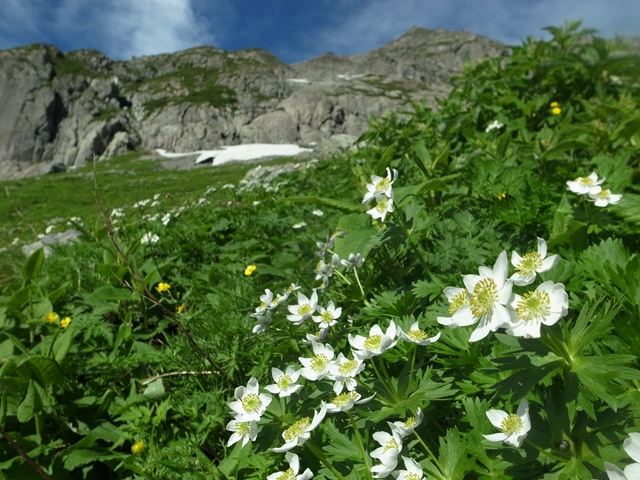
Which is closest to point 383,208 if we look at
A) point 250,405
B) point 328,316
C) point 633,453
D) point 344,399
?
point 328,316

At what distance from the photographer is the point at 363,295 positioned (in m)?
2.04

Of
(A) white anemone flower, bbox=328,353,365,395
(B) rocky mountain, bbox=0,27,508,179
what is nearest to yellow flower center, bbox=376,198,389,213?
(A) white anemone flower, bbox=328,353,365,395

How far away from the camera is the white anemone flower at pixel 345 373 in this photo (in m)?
1.34

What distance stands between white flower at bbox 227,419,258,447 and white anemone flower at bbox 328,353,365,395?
0.32 meters

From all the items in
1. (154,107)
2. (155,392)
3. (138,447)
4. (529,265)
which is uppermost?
(154,107)

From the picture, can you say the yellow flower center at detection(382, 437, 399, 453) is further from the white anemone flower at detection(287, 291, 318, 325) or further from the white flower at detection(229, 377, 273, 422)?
the white anemone flower at detection(287, 291, 318, 325)

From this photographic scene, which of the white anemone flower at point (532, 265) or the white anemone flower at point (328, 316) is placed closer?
the white anemone flower at point (532, 265)

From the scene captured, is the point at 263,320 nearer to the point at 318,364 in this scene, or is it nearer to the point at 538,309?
the point at 318,364

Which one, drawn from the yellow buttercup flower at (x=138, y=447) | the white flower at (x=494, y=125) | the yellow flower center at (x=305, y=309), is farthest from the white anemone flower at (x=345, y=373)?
the white flower at (x=494, y=125)

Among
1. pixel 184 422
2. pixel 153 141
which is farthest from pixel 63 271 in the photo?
pixel 153 141

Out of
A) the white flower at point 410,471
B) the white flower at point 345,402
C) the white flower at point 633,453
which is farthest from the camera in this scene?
the white flower at point 345,402

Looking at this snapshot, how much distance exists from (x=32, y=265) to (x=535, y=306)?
14.0ft

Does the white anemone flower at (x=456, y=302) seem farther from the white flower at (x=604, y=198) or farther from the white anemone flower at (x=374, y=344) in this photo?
the white flower at (x=604, y=198)

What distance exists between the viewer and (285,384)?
1.54 meters
